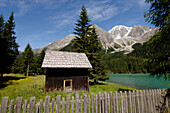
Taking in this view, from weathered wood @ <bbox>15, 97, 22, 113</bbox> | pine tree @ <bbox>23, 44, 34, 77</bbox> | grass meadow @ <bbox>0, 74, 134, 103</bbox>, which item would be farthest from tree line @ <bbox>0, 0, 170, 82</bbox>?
weathered wood @ <bbox>15, 97, 22, 113</bbox>

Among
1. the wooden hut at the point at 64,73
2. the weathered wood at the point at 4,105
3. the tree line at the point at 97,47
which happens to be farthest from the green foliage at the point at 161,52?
the weathered wood at the point at 4,105

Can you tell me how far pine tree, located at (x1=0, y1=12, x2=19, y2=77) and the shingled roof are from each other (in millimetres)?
18343

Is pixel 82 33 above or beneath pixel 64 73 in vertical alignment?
above

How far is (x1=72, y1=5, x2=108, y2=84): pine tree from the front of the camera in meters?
21.1

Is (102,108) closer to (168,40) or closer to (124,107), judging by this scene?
(124,107)

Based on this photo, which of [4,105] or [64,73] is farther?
[64,73]

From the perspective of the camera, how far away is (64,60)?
589 inches

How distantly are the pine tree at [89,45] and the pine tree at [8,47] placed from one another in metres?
19.5

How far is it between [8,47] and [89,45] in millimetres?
25272

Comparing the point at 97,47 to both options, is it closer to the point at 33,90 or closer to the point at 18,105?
the point at 33,90

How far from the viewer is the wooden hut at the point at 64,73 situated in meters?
13.2

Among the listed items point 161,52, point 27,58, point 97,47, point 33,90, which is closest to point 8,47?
point 27,58

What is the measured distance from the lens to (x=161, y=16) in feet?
29.4

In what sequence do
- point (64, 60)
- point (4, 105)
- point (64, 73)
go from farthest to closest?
point (64, 60)
point (64, 73)
point (4, 105)
